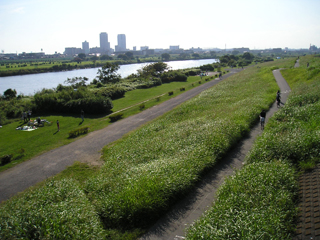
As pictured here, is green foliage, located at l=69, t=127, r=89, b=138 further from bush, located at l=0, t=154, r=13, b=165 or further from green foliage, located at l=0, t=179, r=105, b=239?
green foliage, located at l=0, t=179, r=105, b=239

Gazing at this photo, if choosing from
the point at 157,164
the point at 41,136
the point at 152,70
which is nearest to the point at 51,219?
the point at 157,164

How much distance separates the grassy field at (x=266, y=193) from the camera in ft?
23.8

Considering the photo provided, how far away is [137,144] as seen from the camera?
1762cm

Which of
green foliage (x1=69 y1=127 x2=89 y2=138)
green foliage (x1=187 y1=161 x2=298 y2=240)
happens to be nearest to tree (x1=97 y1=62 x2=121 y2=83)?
green foliage (x1=69 y1=127 x2=89 y2=138)

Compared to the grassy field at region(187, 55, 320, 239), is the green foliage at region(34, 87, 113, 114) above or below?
above

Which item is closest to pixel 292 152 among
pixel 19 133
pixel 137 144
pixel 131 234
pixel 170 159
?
pixel 170 159

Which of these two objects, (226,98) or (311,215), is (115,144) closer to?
(311,215)

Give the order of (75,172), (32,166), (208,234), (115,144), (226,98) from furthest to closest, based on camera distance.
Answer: (226,98)
(115,144)
(32,166)
(75,172)
(208,234)

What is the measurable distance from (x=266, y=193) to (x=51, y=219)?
23.9 ft

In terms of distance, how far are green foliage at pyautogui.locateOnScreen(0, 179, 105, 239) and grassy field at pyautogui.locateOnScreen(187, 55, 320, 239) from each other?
3364 millimetres

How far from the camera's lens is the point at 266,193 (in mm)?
8875

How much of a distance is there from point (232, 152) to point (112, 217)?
8.83 metres

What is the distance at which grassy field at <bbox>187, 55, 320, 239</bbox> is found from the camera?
7262mm

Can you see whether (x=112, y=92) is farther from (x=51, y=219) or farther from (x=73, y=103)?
(x=51, y=219)
